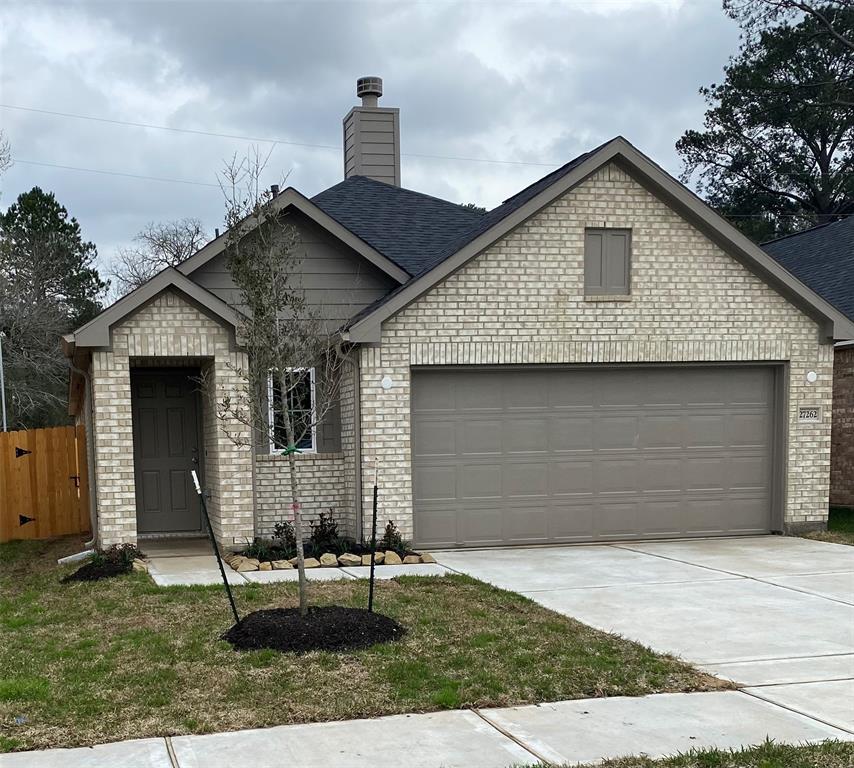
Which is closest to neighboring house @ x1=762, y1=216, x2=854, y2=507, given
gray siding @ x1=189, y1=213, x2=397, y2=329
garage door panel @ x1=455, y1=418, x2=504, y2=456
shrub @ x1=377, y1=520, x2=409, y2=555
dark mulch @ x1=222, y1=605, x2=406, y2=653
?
garage door panel @ x1=455, y1=418, x2=504, y2=456

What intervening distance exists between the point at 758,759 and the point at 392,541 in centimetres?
712

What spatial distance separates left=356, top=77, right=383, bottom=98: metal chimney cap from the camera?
62.0 ft

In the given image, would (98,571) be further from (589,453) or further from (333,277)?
(589,453)

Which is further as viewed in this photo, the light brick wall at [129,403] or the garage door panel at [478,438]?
the garage door panel at [478,438]

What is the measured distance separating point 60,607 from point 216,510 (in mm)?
3203

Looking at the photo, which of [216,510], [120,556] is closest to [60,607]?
[120,556]

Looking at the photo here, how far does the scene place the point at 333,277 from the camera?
13258 mm

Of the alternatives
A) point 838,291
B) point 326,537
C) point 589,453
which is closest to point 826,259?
point 838,291

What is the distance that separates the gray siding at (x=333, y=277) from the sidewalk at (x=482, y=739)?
8233 millimetres

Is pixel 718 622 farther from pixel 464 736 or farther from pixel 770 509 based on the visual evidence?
pixel 770 509

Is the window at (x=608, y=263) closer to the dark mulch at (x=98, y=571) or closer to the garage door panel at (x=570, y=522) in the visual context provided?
the garage door panel at (x=570, y=522)

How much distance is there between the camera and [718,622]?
7.83 meters

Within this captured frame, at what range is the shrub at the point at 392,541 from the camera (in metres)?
11.5

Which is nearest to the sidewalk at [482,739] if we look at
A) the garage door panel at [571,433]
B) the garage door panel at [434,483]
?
the garage door panel at [434,483]
